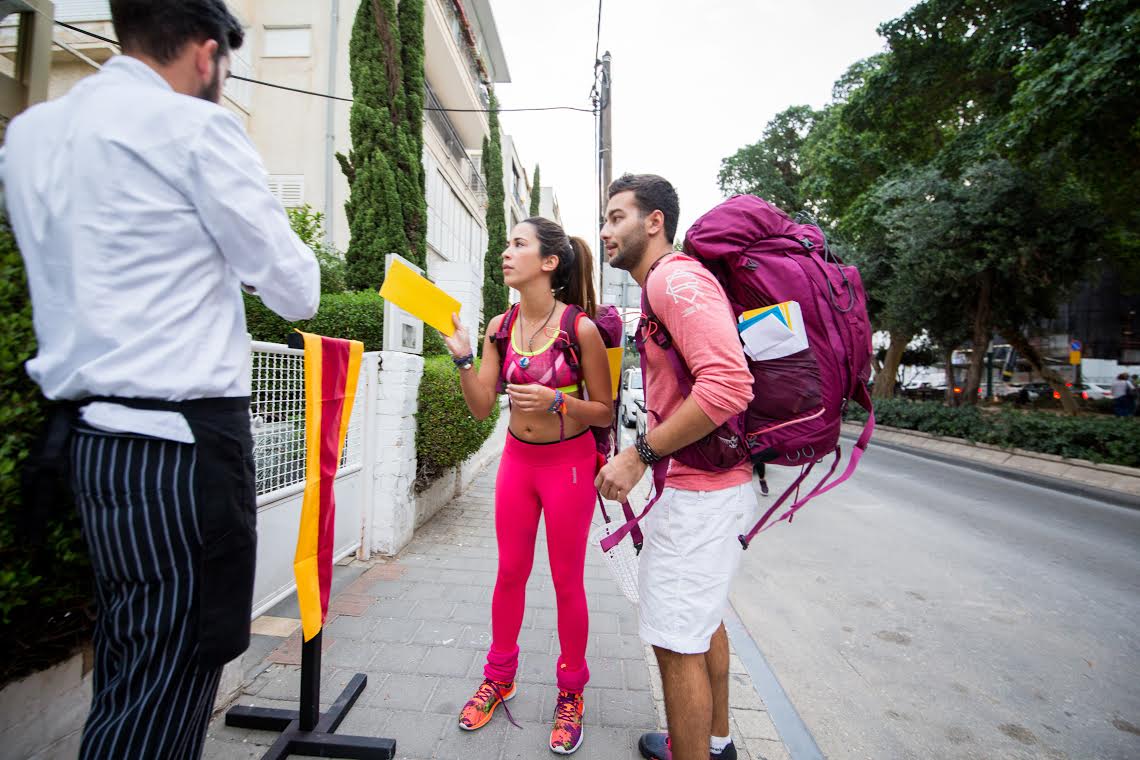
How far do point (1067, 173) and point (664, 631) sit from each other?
16.0 metres

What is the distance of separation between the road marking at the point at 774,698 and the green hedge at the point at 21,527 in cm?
249

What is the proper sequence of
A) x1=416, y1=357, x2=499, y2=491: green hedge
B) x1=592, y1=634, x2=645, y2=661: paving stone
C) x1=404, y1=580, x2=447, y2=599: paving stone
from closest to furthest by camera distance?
x1=592, y1=634, x2=645, y2=661: paving stone, x1=404, y1=580, x2=447, y2=599: paving stone, x1=416, y1=357, x2=499, y2=491: green hedge

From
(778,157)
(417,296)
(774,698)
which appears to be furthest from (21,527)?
(778,157)

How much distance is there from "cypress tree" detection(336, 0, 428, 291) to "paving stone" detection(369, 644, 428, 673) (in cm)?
732

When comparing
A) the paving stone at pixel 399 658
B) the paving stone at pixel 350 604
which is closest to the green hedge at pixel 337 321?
the paving stone at pixel 350 604

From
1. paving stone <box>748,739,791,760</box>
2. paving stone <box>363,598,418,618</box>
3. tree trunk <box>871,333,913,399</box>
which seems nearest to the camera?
paving stone <box>748,739,791,760</box>

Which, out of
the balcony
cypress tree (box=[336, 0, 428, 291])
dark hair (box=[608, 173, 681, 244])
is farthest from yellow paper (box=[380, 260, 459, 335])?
the balcony

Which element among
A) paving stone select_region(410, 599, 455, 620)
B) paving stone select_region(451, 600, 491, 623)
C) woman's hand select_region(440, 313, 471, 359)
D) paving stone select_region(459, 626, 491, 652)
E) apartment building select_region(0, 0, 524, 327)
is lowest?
paving stone select_region(459, 626, 491, 652)

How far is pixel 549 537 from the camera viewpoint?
241 centimetres

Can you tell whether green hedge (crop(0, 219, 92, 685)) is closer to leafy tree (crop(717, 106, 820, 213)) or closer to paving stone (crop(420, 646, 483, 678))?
paving stone (crop(420, 646, 483, 678))

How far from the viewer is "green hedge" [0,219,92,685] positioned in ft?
3.98

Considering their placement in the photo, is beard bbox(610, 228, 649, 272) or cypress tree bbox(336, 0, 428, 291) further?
cypress tree bbox(336, 0, 428, 291)

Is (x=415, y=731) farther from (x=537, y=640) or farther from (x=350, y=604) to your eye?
(x=350, y=604)

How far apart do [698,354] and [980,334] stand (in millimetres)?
16765
